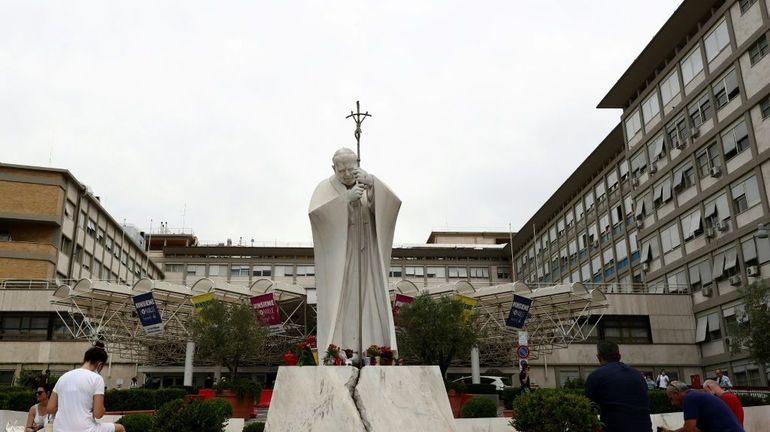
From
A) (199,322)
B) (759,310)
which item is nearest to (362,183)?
(199,322)

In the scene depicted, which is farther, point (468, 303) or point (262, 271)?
point (262, 271)

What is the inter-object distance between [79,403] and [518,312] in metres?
25.8

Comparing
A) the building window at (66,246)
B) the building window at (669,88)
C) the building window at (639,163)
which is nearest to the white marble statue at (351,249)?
the building window at (669,88)

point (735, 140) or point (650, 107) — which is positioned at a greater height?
point (650, 107)

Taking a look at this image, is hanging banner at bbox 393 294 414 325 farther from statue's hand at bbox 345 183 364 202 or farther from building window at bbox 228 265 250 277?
building window at bbox 228 265 250 277

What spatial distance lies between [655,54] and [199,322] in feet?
111

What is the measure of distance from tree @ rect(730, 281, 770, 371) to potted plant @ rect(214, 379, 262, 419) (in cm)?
2215

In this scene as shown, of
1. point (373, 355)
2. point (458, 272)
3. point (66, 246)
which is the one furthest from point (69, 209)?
point (373, 355)

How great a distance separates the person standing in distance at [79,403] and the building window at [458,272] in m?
71.1

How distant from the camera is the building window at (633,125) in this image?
47.4 m

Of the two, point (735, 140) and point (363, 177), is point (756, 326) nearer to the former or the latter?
point (735, 140)

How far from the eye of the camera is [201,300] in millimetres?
30000

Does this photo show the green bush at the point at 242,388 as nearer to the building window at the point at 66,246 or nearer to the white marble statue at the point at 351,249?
the white marble statue at the point at 351,249

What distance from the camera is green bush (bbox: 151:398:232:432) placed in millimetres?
9227
